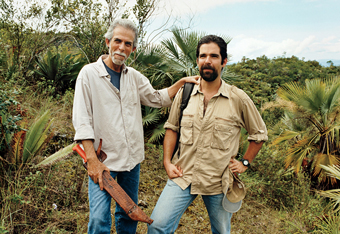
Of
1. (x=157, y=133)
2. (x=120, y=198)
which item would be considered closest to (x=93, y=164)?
(x=120, y=198)

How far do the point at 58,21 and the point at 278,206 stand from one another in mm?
7863

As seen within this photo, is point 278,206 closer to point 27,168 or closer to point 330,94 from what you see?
point 330,94

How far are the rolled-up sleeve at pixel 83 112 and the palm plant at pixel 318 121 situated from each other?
4754 millimetres

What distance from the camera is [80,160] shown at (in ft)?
14.4

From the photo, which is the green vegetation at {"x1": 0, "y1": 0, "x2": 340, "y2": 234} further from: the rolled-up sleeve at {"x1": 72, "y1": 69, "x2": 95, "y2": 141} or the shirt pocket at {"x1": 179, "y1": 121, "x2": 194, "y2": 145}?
the shirt pocket at {"x1": 179, "y1": 121, "x2": 194, "y2": 145}

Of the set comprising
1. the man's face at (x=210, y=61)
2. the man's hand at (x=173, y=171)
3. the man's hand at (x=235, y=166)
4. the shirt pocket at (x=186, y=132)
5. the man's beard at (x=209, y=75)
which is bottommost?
the man's hand at (x=173, y=171)

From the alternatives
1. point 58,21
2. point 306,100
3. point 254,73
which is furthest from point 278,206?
point 254,73

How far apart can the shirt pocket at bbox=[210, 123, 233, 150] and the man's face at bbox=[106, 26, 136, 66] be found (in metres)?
1.00

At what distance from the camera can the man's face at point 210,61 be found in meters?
2.10

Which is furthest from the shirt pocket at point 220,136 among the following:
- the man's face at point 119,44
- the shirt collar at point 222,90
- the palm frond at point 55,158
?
the palm frond at point 55,158

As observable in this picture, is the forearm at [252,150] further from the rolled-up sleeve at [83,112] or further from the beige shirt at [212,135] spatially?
the rolled-up sleeve at [83,112]

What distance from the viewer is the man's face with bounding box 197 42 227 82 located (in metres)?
2.10

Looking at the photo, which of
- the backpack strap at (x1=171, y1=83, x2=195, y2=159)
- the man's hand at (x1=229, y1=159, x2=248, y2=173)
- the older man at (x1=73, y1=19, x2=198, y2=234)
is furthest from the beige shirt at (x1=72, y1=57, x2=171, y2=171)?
the man's hand at (x1=229, y1=159, x2=248, y2=173)

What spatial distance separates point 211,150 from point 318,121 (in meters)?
4.54
